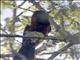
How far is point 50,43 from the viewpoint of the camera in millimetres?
818

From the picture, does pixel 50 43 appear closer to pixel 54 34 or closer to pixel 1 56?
pixel 54 34

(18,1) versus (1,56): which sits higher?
(18,1)

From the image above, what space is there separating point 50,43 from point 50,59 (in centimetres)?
7

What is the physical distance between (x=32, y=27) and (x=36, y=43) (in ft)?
0.23

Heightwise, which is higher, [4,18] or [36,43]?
[4,18]

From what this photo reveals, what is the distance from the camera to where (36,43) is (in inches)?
31.9

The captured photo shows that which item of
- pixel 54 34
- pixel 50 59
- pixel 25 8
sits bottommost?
pixel 50 59

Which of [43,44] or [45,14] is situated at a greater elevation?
[45,14]

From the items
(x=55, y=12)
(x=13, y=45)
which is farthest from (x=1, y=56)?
(x=55, y=12)

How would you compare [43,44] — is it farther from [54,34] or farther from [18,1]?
[18,1]

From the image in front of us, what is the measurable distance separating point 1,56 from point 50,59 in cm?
21

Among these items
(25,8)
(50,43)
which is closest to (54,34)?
(50,43)

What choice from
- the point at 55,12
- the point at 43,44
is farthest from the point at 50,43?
the point at 55,12

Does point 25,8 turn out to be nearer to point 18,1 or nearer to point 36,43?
point 18,1
